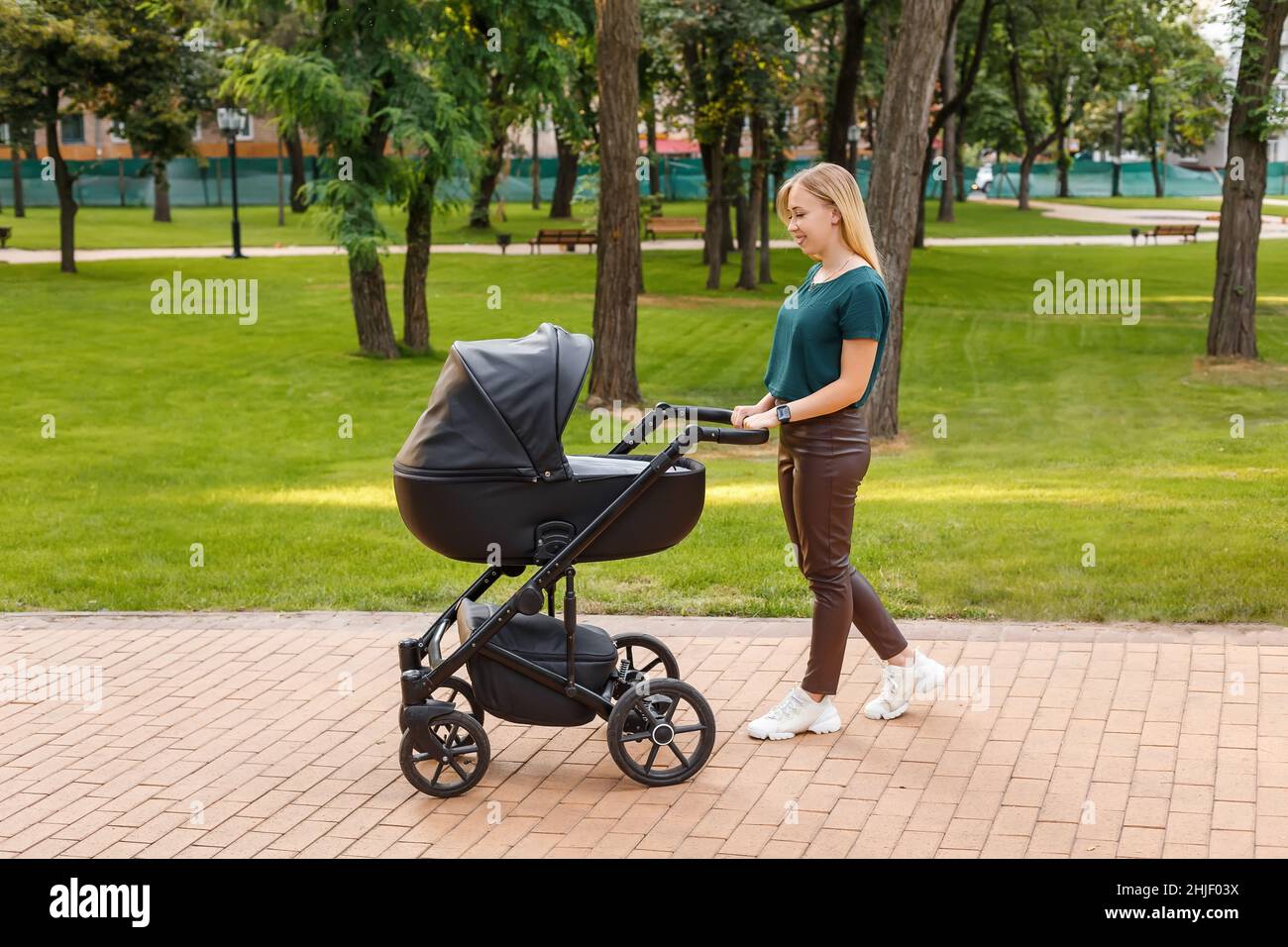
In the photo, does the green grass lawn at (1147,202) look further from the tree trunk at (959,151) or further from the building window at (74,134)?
the building window at (74,134)

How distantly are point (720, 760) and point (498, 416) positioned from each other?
162cm

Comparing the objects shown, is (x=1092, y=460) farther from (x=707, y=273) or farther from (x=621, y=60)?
(x=707, y=273)

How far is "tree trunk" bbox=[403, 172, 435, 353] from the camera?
2112 cm

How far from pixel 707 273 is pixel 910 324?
8.07 meters

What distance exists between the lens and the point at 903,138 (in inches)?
544

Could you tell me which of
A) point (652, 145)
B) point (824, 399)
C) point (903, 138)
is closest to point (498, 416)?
point (824, 399)

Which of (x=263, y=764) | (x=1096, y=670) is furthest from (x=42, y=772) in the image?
(x=1096, y=670)

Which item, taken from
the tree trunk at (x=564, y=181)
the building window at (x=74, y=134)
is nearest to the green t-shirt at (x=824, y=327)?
the tree trunk at (x=564, y=181)

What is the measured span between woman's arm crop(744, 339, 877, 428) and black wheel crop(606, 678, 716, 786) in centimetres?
Answer: 102

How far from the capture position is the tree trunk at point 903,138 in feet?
44.5

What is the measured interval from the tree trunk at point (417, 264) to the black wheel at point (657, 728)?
53.6 feet

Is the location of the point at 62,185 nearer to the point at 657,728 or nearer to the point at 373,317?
the point at 373,317

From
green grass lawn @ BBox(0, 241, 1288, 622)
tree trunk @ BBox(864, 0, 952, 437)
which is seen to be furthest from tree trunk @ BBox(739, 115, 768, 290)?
tree trunk @ BBox(864, 0, 952, 437)

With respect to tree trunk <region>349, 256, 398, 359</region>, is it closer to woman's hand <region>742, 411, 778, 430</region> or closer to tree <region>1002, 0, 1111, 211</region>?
tree <region>1002, 0, 1111, 211</region>
